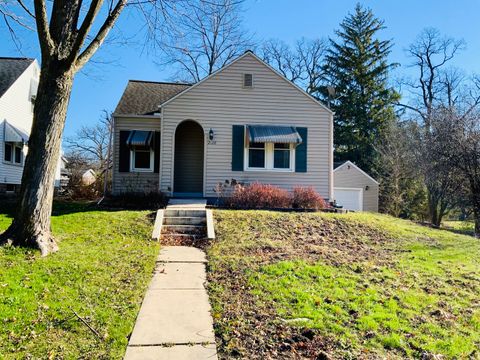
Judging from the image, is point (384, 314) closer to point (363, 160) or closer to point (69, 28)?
point (69, 28)

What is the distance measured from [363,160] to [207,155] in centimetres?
2290

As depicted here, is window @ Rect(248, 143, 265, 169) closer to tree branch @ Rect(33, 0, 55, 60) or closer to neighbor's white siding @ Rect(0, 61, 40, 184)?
tree branch @ Rect(33, 0, 55, 60)

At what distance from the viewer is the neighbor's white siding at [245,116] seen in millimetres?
13945

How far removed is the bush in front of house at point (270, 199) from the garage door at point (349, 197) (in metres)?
13.2

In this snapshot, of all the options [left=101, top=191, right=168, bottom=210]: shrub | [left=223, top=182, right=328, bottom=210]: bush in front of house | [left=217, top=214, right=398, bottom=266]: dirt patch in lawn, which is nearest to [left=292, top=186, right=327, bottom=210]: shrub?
[left=223, top=182, right=328, bottom=210]: bush in front of house

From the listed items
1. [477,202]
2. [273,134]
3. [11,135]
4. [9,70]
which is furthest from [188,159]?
[477,202]

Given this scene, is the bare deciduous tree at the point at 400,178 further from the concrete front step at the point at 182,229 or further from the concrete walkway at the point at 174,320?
the concrete walkway at the point at 174,320

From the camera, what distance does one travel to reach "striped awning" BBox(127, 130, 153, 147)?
14.1 m

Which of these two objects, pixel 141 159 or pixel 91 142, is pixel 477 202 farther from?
pixel 91 142

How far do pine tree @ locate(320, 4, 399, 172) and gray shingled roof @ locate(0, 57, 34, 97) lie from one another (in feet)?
80.6

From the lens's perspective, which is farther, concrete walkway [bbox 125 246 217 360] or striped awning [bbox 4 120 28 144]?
striped awning [bbox 4 120 28 144]

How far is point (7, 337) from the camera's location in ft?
11.7

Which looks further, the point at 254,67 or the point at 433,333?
the point at 254,67

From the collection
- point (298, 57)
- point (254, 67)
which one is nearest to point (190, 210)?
point (254, 67)
